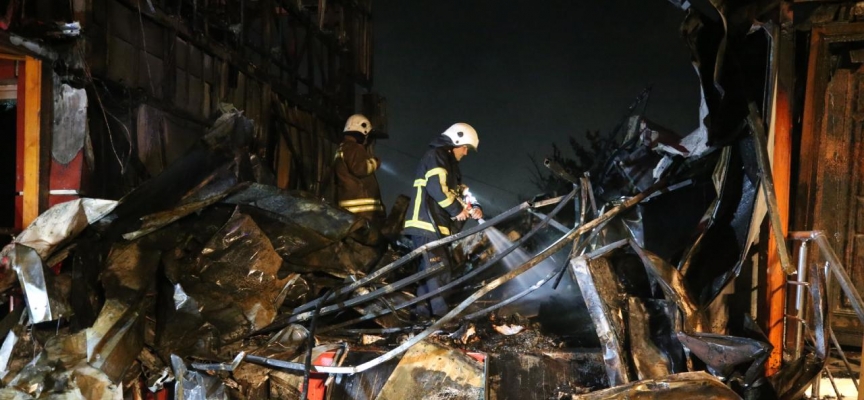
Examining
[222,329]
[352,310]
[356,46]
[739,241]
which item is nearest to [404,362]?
[352,310]

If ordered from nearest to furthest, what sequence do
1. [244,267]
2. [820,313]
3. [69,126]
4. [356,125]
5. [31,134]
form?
[820,313]
[244,267]
[31,134]
[69,126]
[356,125]

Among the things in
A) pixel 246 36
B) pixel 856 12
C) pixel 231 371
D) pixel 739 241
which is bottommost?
pixel 231 371

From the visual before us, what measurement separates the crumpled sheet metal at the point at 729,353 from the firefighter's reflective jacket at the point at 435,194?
224 cm

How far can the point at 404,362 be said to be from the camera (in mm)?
3545

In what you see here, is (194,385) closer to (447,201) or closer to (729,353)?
(447,201)

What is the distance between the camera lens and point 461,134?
A: 204 inches

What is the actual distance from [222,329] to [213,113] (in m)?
3.86

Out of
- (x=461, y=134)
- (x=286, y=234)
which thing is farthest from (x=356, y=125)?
(x=286, y=234)

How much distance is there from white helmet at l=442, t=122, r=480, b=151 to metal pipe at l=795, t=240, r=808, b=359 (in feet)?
8.81

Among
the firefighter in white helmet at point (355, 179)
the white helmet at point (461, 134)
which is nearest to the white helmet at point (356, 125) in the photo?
the firefighter in white helmet at point (355, 179)

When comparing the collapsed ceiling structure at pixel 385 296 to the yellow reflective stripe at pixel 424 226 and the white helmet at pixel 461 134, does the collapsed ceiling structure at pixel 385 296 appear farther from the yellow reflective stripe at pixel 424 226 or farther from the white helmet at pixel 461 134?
the white helmet at pixel 461 134

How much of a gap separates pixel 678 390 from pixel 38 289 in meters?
3.42

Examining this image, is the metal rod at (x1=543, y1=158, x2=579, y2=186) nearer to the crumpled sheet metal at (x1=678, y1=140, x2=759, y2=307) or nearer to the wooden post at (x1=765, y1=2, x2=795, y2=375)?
the crumpled sheet metal at (x1=678, y1=140, x2=759, y2=307)

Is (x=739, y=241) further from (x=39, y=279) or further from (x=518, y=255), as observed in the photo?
(x=39, y=279)
